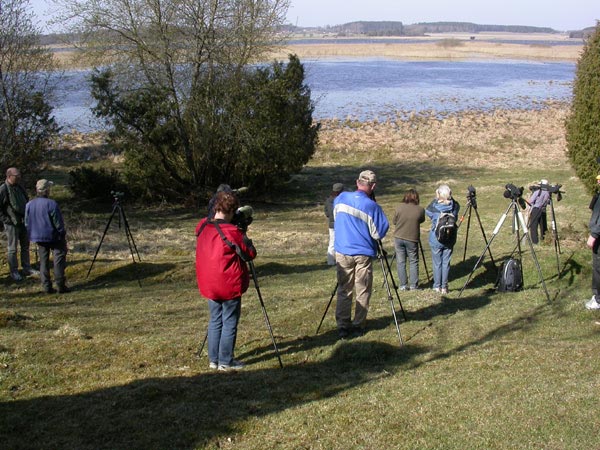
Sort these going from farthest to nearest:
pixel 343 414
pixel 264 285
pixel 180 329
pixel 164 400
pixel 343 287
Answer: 1. pixel 264 285
2. pixel 180 329
3. pixel 343 287
4. pixel 164 400
5. pixel 343 414

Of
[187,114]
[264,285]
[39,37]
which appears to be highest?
[39,37]

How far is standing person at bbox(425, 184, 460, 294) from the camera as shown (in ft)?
33.8

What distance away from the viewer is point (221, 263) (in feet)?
21.8

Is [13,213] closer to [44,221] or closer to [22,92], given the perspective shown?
[44,221]

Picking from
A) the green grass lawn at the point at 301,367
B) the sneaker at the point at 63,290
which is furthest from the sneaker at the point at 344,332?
the sneaker at the point at 63,290

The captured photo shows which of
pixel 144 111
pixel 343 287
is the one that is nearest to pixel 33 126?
pixel 144 111

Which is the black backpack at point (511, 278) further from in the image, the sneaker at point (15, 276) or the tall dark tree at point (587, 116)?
the sneaker at point (15, 276)

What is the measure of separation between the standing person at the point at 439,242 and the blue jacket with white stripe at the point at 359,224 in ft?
8.92

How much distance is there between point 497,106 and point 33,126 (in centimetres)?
3911

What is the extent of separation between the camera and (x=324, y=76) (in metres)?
68.1

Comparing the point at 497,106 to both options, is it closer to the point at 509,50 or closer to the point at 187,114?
the point at 187,114

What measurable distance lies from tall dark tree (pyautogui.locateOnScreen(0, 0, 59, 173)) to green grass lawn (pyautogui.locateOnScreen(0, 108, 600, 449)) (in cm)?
848

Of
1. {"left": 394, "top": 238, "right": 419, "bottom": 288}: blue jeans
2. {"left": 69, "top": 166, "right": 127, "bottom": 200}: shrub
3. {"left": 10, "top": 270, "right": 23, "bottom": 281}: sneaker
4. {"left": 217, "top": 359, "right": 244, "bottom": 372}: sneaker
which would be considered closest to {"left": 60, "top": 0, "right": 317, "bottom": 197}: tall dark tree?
{"left": 69, "top": 166, "right": 127, "bottom": 200}: shrub

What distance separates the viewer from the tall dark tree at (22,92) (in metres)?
19.8
